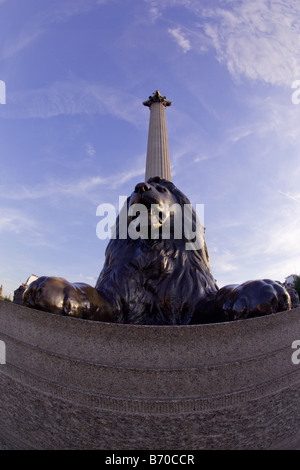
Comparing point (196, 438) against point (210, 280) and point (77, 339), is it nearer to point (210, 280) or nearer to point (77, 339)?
point (77, 339)

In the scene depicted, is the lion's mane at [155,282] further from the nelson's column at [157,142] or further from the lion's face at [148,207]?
the nelson's column at [157,142]

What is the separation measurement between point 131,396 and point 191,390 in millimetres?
442

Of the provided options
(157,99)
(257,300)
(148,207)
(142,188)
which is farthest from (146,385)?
(157,99)

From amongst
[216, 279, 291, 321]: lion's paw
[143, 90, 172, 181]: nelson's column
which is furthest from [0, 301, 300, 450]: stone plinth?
[143, 90, 172, 181]: nelson's column

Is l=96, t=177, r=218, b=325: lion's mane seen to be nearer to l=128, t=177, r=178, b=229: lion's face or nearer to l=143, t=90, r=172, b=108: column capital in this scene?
l=128, t=177, r=178, b=229: lion's face

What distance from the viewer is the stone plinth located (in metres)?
2.15

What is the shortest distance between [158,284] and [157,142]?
15.0 metres

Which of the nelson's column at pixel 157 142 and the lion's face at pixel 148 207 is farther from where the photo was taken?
the nelson's column at pixel 157 142

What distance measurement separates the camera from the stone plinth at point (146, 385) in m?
2.15

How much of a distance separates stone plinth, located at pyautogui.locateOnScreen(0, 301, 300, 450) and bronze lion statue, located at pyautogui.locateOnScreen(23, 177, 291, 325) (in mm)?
283

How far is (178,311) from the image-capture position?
11.0 feet

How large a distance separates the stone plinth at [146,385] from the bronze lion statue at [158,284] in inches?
11.2

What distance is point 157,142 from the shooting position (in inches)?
682

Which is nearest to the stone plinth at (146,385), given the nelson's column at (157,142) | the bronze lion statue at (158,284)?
the bronze lion statue at (158,284)
